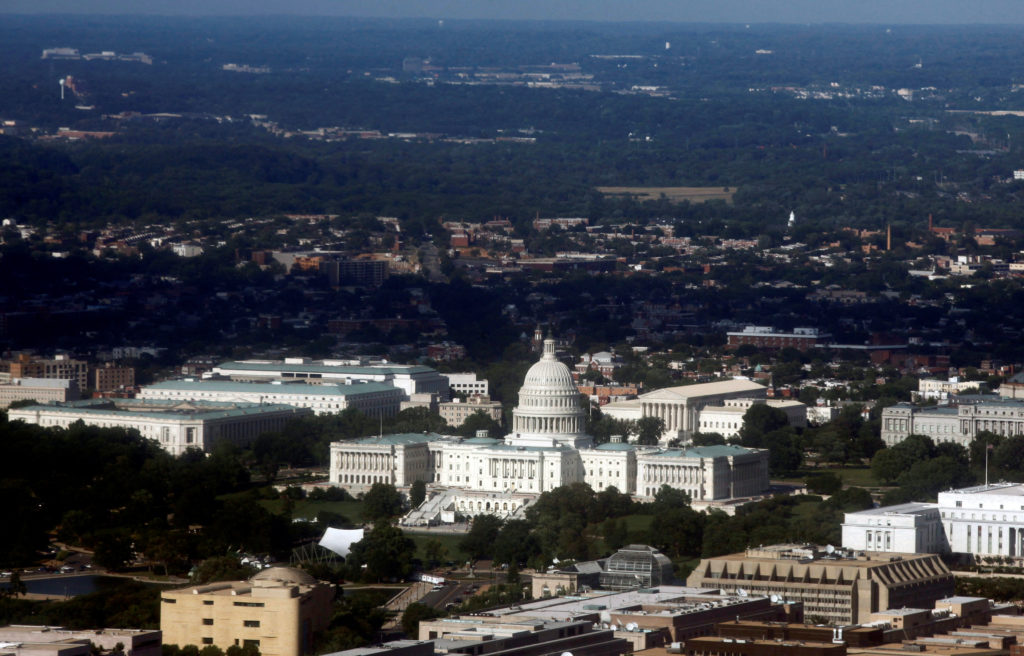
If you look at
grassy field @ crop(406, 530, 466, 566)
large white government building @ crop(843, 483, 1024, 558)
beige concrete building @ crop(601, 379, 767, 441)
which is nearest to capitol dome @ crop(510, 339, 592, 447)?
beige concrete building @ crop(601, 379, 767, 441)

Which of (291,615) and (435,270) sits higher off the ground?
(291,615)

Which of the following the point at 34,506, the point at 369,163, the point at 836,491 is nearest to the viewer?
the point at 34,506

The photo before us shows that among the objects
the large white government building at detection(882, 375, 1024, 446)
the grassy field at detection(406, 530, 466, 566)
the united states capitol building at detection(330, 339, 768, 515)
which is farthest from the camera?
the large white government building at detection(882, 375, 1024, 446)

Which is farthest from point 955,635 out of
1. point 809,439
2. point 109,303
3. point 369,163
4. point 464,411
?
point 369,163

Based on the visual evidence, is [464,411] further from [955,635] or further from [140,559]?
[955,635]

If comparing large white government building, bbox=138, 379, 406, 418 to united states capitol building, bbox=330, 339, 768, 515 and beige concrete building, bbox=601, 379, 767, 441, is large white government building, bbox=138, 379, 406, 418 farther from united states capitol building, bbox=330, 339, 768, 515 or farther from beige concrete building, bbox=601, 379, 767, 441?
united states capitol building, bbox=330, 339, 768, 515
